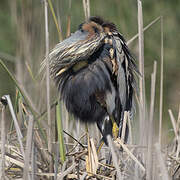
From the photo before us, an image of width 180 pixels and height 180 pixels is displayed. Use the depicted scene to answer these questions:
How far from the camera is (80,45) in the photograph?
1.61 metres

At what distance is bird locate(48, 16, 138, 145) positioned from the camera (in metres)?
1.62

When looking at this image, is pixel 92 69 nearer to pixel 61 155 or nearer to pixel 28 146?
pixel 61 155

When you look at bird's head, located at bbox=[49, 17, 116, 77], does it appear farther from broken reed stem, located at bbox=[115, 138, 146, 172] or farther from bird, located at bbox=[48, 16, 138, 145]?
broken reed stem, located at bbox=[115, 138, 146, 172]

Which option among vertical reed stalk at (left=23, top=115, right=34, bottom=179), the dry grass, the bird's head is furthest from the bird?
vertical reed stalk at (left=23, top=115, right=34, bottom=179)

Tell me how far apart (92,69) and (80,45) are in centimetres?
10

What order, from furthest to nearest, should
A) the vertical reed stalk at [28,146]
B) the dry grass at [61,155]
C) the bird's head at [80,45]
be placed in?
the bird's head at [80,45]
the dry grass at [61,155]
the vertical reed stalk at [28,146]

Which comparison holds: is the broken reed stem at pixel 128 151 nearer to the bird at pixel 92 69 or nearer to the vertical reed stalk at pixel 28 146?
the bird at pixel 92 69

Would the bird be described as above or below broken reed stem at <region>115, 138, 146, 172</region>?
above

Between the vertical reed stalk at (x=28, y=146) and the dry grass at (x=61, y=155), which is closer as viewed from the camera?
the vertical reed stalk at (x=28, y=146)

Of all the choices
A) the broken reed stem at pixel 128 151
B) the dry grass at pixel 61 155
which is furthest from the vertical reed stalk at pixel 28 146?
the broken reed stem at pixel 128 151

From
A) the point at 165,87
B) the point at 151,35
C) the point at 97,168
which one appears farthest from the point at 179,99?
the point at 97,168

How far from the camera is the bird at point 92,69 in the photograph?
5.31 feet

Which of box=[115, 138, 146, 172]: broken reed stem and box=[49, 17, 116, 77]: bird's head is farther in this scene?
box=[49, 17, 116, 77]: bird's head

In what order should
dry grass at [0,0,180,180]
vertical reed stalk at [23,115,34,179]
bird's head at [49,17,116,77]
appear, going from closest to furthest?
1. vertical reed stalk at [23,115,34,179]
2. dry grass at [0,0,180,180]
3. bird's head at [49,17,116,77]
